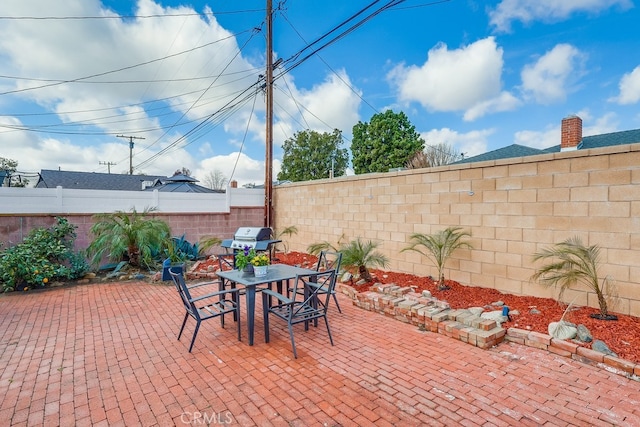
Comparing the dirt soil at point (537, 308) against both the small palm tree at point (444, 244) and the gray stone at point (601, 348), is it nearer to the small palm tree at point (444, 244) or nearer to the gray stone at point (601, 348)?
the gray stone at point (601, 348)

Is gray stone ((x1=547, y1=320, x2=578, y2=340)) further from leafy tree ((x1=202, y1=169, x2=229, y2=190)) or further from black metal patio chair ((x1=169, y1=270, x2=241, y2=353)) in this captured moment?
leafy tree ((x1=202, y1=169, x2=229, y2=190))

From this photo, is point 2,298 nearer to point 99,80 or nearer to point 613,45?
point 99,80

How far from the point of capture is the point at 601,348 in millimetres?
3059

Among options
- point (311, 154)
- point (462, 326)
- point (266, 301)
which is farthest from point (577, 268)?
point (311, 154)

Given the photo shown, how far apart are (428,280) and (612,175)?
301cm

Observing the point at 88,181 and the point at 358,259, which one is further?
the point at 88,181

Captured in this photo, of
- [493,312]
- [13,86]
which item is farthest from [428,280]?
[13,86]

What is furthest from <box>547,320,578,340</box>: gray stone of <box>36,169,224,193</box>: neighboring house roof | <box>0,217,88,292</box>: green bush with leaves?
<box>36,169,224,193</box>: neighboring house roof

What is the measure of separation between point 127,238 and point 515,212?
315 inches

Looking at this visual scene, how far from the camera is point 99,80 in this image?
1007 cm

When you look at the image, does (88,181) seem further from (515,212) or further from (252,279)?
(515,212)

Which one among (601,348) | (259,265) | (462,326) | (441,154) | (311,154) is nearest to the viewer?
(601,348)

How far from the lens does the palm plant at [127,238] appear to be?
7121 millimetres

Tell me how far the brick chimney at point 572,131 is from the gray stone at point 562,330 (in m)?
11.2
